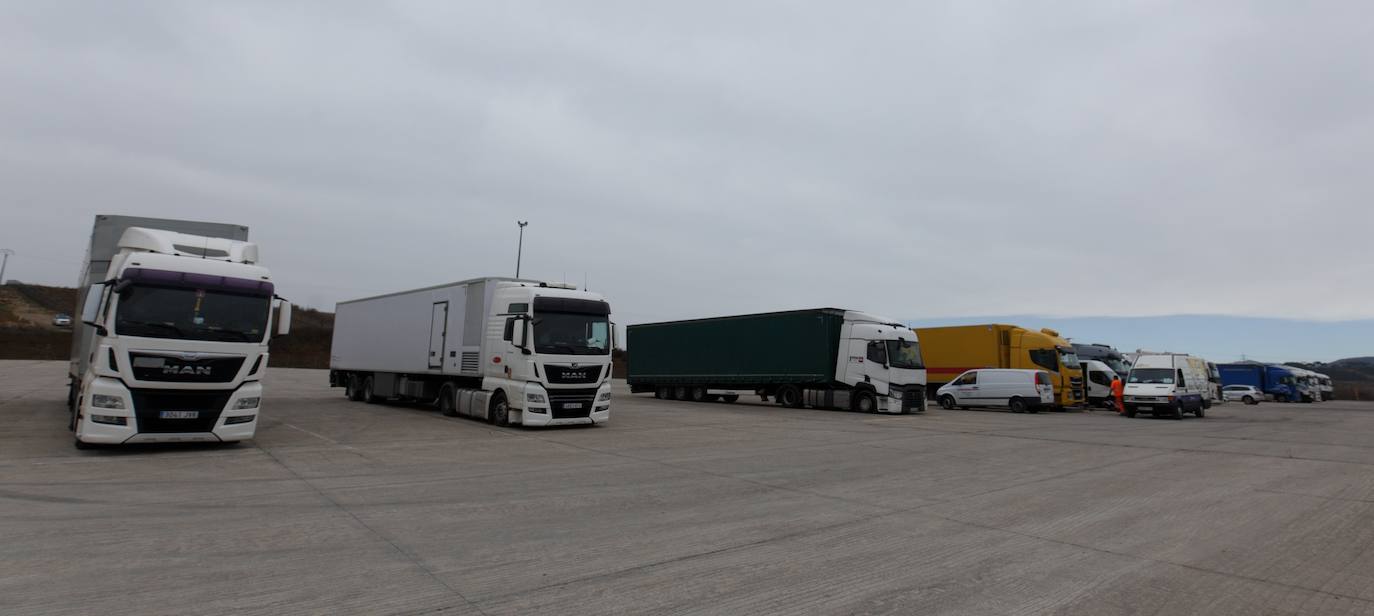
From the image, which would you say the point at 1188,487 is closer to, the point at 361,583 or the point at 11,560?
the point at 361,583

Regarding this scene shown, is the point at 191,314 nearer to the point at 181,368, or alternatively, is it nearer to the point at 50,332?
the point at 181,368

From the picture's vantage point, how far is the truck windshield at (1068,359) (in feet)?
84.9

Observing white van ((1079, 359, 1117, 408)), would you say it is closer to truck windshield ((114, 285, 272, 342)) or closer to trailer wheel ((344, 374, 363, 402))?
trailer wheel ((344, 374, 363, 402))

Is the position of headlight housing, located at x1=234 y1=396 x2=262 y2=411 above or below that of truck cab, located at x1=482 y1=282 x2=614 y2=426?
below

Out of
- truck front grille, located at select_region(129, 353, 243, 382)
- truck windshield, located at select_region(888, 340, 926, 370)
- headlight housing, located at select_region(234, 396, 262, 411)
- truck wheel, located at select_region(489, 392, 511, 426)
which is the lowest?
truck wheel, located at select_region(489, 392, 511, 426)

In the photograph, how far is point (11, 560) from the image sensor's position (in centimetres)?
454

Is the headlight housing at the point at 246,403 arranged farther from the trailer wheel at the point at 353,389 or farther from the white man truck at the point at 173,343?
the trailer wheel at the point at 353,389

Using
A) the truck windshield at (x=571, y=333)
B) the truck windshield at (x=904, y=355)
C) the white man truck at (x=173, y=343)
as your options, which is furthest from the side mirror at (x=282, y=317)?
the truck windshield at (x=904, y=355)

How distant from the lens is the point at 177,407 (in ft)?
31.0

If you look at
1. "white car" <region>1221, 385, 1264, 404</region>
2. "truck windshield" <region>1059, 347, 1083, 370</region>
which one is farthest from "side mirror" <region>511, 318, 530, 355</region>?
"white car" <region>1221, 385, 1264, 404</region>

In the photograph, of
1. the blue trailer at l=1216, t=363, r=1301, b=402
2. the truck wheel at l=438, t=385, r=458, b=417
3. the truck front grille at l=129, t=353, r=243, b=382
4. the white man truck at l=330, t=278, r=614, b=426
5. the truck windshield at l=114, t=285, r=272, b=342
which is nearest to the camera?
the truck front grille at l=129, t=353, r=243, b=382

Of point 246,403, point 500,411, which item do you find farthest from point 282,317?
point 500,411

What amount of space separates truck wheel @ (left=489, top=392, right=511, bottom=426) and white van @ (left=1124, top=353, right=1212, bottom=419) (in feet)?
67.3

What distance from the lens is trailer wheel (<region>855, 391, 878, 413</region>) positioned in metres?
21.9
